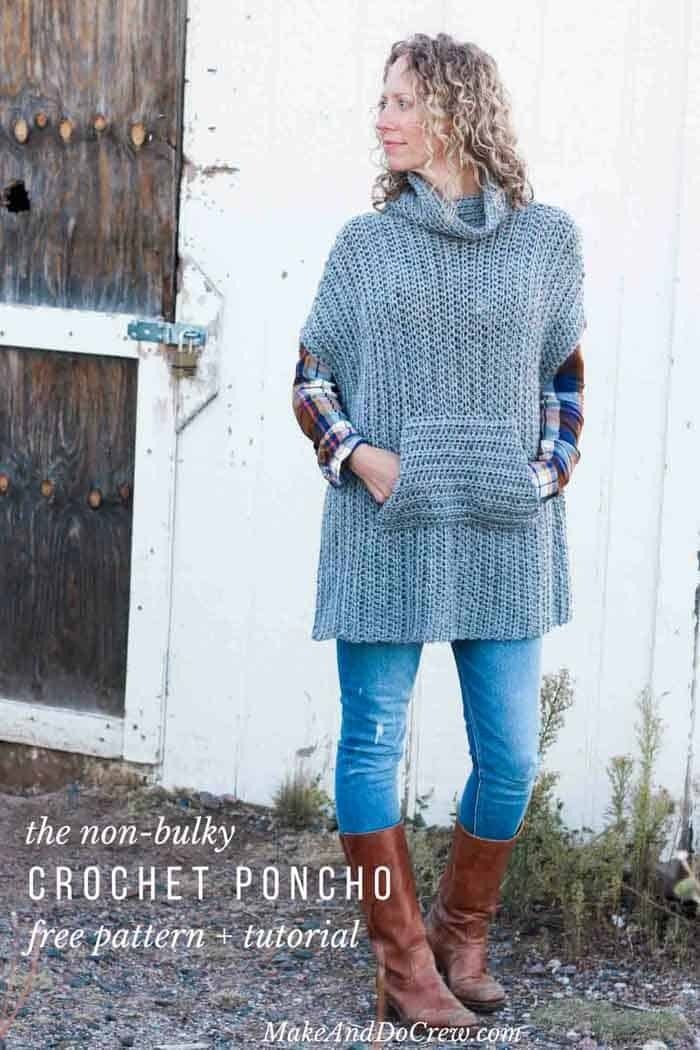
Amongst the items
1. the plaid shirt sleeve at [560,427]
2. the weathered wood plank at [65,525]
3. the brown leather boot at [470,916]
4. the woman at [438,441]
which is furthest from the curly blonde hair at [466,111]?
the weathered wood plank at [65,525]

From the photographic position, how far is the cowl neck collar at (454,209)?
295 cm

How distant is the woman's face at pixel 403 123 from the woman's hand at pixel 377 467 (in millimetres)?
507

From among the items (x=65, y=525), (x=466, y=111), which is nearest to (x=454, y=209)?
(x=466, y=111)

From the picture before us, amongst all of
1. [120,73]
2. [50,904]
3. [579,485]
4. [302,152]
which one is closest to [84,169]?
[120,73]

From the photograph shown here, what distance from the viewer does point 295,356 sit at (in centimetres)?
407

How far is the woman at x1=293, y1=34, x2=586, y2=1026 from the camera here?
296 centimetres

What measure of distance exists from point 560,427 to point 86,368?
1.60 metres

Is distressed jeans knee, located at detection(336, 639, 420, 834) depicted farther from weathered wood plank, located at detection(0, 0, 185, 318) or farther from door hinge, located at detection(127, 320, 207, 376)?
weathered wood plank, located at detection(0, 0, 185, 318)

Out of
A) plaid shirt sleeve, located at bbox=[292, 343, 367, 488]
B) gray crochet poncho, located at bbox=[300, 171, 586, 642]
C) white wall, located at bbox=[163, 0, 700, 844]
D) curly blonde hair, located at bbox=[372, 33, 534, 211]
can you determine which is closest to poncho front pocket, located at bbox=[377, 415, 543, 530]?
gray crochet poncho, located at bbox=[300, 171, 586, 642]

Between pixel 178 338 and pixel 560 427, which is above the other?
pixel 178 338

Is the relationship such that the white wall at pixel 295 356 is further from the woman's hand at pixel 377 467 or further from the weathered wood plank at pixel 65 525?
the woman's hand at pixel 377 467

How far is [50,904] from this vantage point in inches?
149

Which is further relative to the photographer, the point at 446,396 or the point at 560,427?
the point at 560,427

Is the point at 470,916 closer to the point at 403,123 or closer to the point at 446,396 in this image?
the point at 446,396
